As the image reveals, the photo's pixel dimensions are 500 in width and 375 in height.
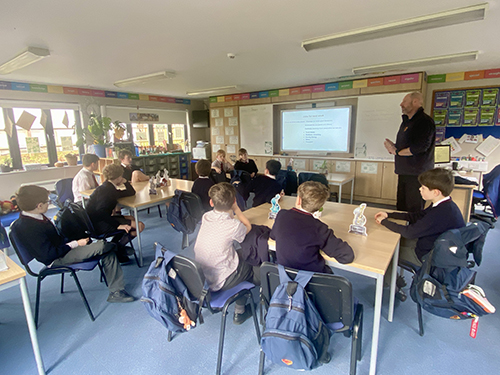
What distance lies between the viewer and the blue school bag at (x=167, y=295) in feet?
4.86

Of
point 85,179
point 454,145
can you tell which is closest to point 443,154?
point 454,145

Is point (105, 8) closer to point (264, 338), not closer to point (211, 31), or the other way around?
point (211, 31)

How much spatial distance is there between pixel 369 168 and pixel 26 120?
7075 millimetres

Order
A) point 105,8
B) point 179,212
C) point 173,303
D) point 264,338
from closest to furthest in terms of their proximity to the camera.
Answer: point 264,338
point 173,303
point 105,8
point 179,212

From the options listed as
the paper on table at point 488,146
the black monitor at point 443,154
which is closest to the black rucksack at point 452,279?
the black monitor at point 443,154

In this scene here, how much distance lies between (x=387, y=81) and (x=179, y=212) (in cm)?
458

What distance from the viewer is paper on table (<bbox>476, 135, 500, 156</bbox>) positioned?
15.6ft

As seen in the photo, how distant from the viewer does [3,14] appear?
2.20m

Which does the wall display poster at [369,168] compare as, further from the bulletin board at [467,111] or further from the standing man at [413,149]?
the standing man at [413,149]

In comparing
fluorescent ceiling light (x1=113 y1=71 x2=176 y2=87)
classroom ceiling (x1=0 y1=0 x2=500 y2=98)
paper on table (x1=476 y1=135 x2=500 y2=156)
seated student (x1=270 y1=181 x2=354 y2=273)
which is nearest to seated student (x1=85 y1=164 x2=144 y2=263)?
classroom ceiling (x1=0 y1=0 x2=500 y2=98)

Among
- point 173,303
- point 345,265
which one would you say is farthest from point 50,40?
point 345,265

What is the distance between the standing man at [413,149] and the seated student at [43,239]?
2.84 metres

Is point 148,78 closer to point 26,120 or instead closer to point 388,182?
point 26,120

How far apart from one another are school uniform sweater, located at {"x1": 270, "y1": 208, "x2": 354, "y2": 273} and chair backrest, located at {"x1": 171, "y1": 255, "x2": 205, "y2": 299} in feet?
1.52
